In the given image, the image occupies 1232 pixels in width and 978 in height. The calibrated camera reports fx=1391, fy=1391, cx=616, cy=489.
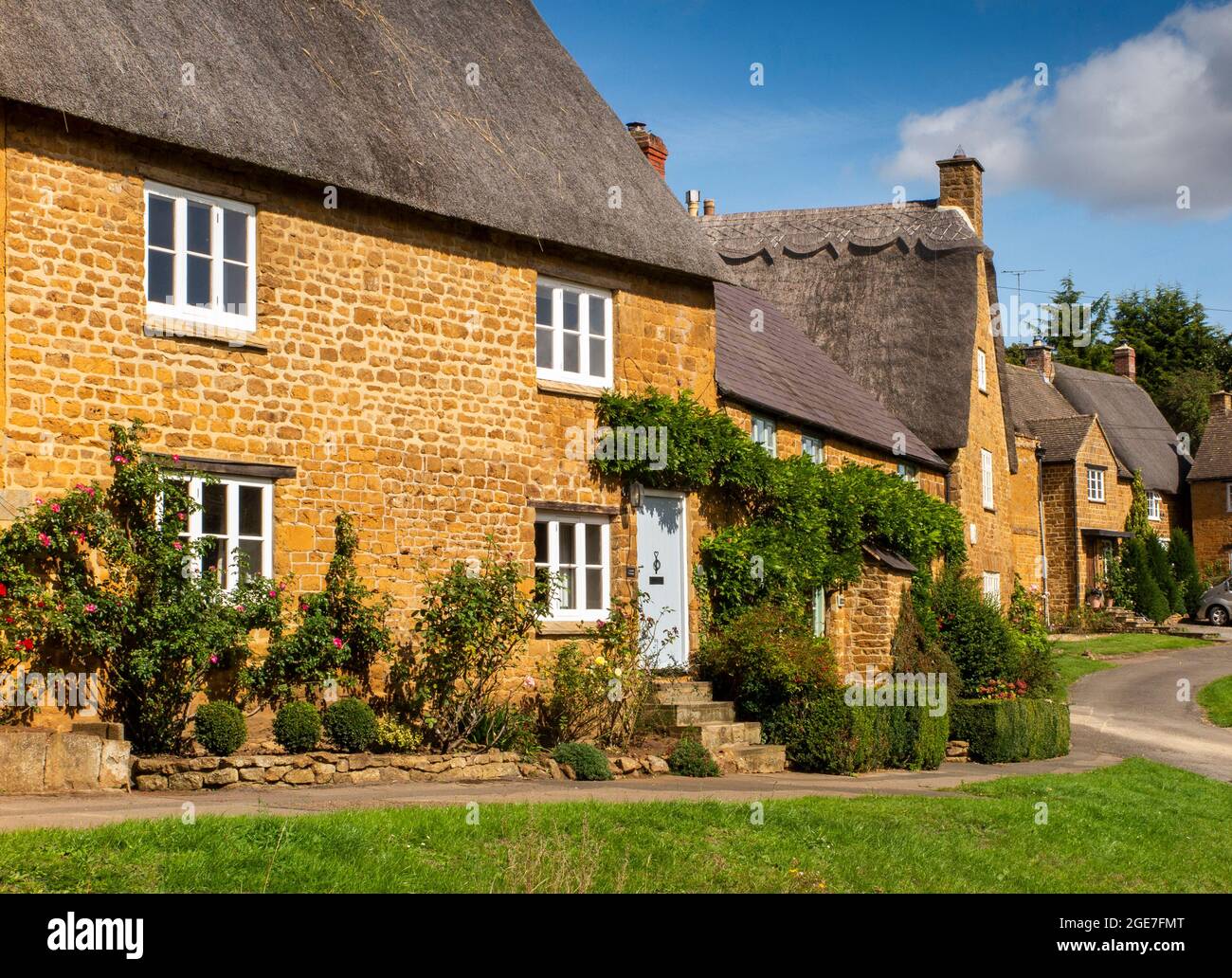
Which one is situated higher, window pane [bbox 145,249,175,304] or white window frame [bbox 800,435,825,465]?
window pane [bbox 145,249,175,304]

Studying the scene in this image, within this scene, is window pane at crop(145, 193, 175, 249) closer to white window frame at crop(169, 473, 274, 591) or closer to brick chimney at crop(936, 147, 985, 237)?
white window frame at crop(169, 473, 274, 591)

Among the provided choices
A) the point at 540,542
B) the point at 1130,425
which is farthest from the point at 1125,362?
the point at 540,542

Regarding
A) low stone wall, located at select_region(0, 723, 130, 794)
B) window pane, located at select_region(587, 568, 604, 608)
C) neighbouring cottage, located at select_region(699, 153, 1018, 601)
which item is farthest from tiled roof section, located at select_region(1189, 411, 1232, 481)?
low stone wall, located at select_region(0, 723, 130, 794)

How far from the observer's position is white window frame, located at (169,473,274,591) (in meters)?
13.1

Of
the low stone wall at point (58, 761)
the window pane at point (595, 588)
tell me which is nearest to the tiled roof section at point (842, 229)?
the window pane at point (595, 588)

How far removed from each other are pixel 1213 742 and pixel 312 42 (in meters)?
16.7

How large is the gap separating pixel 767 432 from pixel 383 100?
27.6ft

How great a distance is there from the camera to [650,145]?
924 inches

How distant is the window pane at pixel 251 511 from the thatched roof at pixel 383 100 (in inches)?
123

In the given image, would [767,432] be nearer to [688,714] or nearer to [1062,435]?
[688,714]

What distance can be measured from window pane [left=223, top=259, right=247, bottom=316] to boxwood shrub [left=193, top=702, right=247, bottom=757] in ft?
12.9

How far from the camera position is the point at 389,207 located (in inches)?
587

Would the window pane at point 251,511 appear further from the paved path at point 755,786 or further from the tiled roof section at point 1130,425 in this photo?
the tiled roof section at point 1130,425
